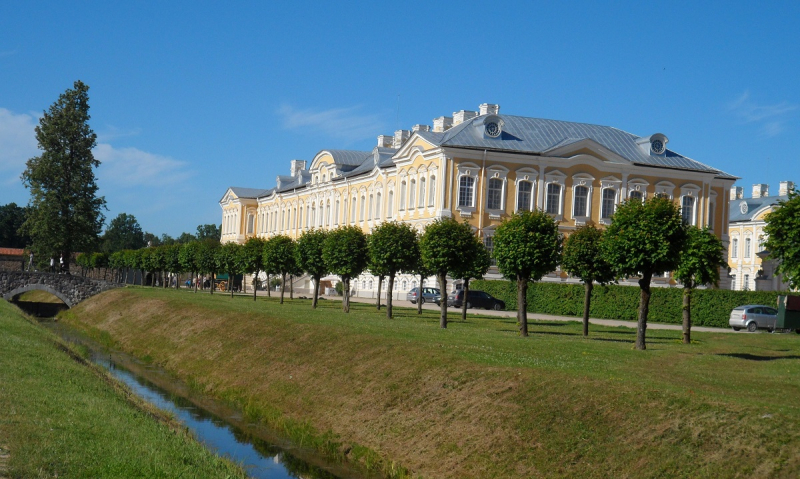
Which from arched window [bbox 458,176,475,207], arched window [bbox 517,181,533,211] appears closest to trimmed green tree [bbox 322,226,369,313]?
arched window [bbox 458,176,475,207]

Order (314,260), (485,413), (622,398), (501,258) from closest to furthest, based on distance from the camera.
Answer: (622,398)
(485,413)
(501,258)
(314,260)

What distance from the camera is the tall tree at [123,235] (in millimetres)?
163750

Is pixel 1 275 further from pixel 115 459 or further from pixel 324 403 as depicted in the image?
pixel 115 459

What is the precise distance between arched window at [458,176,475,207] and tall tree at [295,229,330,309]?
15.1 meters

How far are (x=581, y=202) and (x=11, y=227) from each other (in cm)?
10381

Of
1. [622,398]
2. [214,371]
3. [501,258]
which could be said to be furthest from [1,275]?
[622,398]

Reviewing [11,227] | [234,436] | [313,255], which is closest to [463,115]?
[313,255]

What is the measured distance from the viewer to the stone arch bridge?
56.2m

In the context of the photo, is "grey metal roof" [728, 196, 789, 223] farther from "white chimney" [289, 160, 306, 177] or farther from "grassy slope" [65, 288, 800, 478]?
"grassy slope" [65, 288, 800, 478]

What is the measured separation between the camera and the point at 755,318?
46500mm

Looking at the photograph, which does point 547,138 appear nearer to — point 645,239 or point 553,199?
point 553,199

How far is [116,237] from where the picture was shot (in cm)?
17112

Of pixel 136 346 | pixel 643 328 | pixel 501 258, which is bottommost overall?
pixel 136 346

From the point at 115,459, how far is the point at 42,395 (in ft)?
14.7
